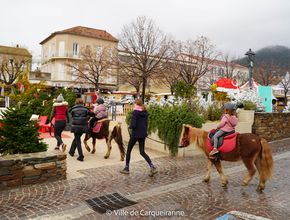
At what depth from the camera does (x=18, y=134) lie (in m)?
6.12

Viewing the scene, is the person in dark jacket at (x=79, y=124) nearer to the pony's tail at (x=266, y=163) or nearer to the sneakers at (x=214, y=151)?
the sneakers at (x=214, y=151)

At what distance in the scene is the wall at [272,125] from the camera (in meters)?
13.1

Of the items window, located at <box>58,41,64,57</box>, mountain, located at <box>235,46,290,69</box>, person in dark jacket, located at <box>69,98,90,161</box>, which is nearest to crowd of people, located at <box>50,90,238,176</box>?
person in dark jacket, located at <box>69,98,90,161</box>

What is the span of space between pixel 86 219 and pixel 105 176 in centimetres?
228

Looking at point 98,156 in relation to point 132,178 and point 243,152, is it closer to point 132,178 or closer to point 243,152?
point 132,178

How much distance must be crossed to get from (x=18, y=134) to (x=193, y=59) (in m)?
28.3

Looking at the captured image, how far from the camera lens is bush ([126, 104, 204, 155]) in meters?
9.35

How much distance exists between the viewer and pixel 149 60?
86.9 ft

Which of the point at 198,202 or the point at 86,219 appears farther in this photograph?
the point at 198,202

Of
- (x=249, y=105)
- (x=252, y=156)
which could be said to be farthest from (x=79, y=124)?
(x=249, y=105)

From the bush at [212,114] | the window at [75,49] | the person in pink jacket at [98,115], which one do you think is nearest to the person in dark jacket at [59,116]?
the person in pink jacket at [98,115]

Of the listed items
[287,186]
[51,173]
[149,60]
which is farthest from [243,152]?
[149,60]

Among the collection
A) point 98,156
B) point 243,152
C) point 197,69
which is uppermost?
point 197,69

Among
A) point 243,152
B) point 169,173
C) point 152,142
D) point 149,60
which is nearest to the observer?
point 243,152
